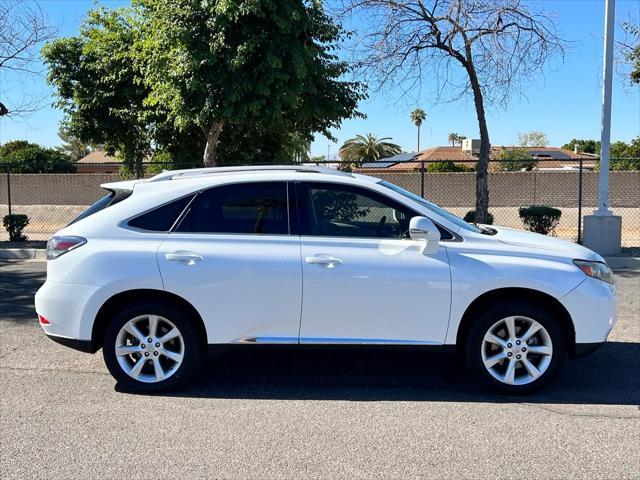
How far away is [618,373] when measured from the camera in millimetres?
5238

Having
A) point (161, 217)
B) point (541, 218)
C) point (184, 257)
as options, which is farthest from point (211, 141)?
point (184, 257)

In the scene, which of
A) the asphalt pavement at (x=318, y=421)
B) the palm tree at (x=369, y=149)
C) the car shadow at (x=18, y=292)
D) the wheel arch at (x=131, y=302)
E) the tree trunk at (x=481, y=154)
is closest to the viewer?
the asphalt pavement at (x=318, y=421)

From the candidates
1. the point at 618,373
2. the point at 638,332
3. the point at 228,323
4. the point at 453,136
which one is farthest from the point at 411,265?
Answer: the point at 453,136

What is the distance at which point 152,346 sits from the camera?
4.67m

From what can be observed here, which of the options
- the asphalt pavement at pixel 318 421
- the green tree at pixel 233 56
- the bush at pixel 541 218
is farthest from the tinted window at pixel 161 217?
the bush at pixel 541 218

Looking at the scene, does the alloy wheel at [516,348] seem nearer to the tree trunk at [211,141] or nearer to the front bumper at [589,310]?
the front bumper at [589,310]

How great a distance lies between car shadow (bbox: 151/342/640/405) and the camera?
4.70 metres

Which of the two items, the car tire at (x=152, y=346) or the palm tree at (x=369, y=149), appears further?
the palm tree at (x=369, y=149)

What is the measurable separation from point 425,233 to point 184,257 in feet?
6.06

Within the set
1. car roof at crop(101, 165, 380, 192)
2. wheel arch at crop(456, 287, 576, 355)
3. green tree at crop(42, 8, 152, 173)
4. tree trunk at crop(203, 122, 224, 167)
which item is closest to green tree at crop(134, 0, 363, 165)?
tree trunk at crop(203, 122, 224, 167)

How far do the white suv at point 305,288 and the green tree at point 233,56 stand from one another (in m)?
7.21

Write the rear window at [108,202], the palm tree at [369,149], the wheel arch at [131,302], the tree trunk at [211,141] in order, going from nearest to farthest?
the wheel arch at [131,302] < the rear window at [108,202] < the tree trunk at [211,141] < the palm tree at [369,149]

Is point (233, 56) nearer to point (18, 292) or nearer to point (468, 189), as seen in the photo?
point (18, 292)

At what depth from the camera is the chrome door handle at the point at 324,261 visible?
14.9ft
